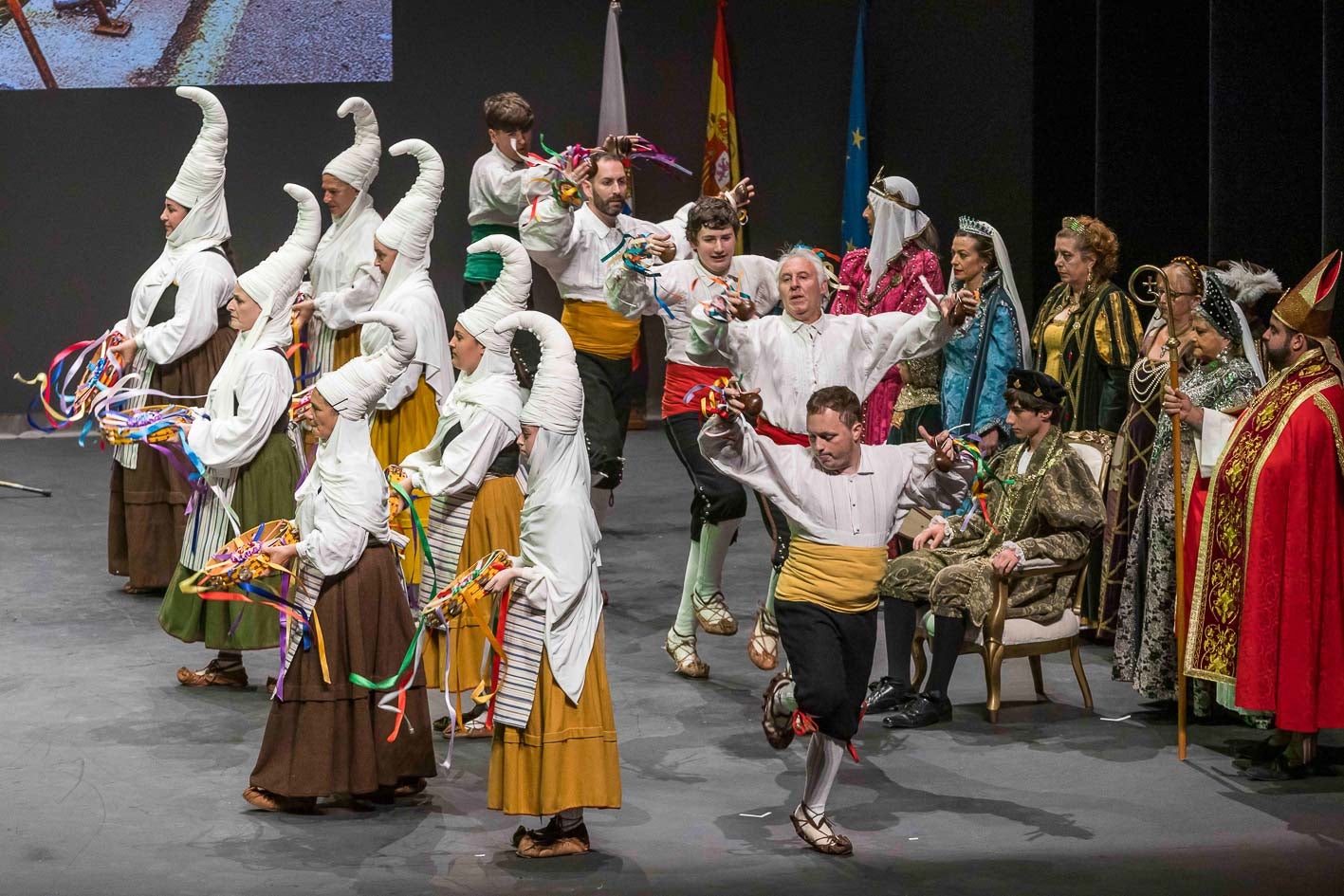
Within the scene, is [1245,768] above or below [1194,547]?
below

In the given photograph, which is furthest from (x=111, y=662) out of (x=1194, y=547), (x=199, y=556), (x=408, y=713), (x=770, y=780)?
(x=1194, y=547)

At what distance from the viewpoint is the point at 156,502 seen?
6.94m

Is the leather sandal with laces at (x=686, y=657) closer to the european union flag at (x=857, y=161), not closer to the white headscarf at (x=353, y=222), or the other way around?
the white headscarf at (x=353, y=222)

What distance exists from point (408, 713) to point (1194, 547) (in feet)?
8.44

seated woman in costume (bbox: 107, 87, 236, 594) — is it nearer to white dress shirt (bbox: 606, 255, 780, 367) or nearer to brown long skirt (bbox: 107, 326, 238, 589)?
brown long skirt (bbox: 107, 326, 238, 589)

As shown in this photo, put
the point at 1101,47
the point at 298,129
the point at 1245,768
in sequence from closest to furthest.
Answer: the point at 1245,768 → the point at 1101,47 → the point at 298,129

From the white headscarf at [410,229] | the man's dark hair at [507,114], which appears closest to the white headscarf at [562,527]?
the white headscarf at [410,229]

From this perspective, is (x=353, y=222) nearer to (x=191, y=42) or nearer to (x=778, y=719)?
(x=778, y=719)

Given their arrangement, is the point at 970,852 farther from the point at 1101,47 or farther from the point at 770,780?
the point at 1101,47

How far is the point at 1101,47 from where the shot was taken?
7.72 metres

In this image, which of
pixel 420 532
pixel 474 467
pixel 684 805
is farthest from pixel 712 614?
pixel 420 532

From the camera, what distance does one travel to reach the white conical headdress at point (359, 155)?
23.1ft

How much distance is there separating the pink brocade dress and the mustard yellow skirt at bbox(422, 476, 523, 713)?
6.40 feet

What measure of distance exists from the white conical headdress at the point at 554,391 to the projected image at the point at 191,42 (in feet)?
24.5
